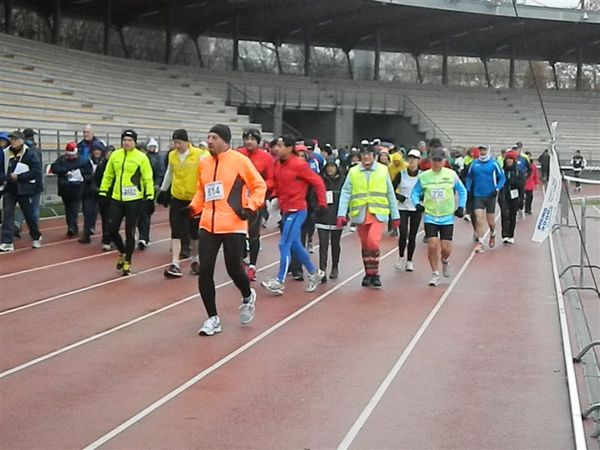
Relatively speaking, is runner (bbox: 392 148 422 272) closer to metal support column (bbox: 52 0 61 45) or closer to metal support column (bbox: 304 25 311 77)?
metal support column (bbox: 52 0 61 45)

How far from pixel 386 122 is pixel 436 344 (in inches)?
1543

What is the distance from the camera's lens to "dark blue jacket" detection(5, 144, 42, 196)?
13734 mm

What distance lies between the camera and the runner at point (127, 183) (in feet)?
38.2

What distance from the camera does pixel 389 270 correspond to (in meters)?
13.2

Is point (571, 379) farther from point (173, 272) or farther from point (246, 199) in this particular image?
point (173, 272)

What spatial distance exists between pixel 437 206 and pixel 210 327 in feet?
14.5

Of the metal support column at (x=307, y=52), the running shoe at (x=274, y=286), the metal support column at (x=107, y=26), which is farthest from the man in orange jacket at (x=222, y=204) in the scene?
the metal support column at (x=307, y=52)

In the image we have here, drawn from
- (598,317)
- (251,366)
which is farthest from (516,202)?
(251,366)

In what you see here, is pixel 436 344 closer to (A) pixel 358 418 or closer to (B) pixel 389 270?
(A) pixel 358 418

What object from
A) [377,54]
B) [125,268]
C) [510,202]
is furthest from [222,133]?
[377,54]

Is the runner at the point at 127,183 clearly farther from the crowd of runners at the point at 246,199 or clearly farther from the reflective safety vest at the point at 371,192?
the reflective safety vest at the point at 371,192

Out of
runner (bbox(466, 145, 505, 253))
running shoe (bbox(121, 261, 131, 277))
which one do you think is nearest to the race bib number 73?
running shoe (bbox(121, 261, 131, 277))

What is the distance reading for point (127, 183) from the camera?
38.2ft

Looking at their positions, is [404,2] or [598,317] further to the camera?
[404,2]
